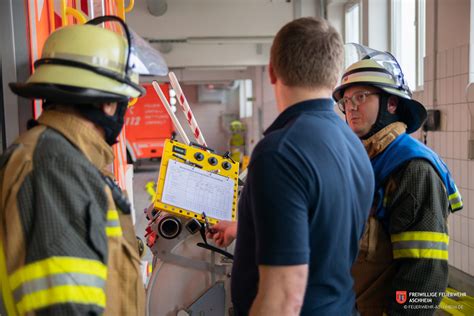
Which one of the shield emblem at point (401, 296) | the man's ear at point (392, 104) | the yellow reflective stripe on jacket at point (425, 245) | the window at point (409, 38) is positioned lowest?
the shield emblem at point (401, 296)

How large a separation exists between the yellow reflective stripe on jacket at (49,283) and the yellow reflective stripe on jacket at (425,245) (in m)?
1.33

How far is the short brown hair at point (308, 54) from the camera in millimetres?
1380

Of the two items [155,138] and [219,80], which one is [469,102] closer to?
[155,138]

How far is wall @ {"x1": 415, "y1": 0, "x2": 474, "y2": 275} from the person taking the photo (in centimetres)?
366

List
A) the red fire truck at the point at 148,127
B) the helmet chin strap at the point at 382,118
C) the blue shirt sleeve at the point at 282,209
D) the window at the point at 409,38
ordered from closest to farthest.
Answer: the blue shirt sleeve at the point at 282,209 < the helmet chin strap at the point at 382,118 < the window at the point at 409,38 < the red fire truck at the point at 148,127

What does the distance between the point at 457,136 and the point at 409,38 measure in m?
2.17

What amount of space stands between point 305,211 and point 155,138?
10977 mm

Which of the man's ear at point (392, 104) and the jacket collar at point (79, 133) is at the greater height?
the man's ear at point (392, 104)

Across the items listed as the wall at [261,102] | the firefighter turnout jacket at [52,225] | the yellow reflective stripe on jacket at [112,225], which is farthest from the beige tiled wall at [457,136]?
the wall at [261,102]

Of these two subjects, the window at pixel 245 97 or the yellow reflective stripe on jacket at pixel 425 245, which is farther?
the window at pixel 245 97

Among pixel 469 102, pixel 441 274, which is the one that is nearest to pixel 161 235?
pixel 441 274

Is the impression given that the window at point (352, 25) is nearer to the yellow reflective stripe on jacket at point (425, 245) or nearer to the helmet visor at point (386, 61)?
the helmet visor at point (386, 61)

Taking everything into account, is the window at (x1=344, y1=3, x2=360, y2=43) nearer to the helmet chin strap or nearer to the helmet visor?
the helmet visor

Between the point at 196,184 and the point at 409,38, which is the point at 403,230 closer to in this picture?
the point at 196,184
